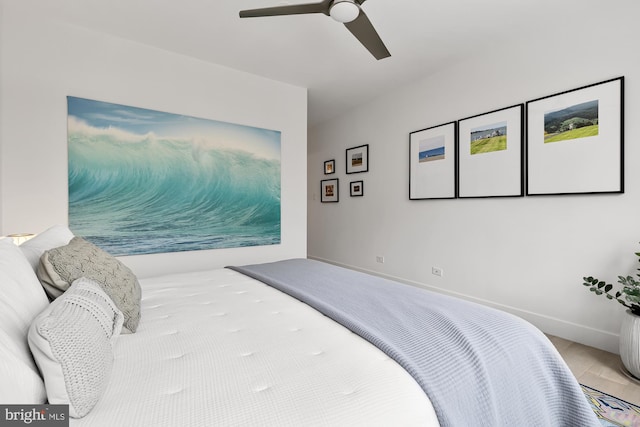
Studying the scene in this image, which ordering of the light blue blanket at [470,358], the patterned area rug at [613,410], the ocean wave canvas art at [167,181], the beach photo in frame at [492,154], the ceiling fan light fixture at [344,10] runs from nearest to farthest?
the light blue blanket at [470,358] → the patterned area rug at [613,410] → the ceiling fan light fixture at [344,10] → the ocean wave canvas art at [167,181] → the beach photo in frame at [492,154]

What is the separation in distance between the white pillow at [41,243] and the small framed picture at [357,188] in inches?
137

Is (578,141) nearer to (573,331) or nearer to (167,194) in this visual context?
(573,331)

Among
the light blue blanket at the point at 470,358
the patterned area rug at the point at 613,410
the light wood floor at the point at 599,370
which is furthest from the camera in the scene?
the light wood floor at the point at 599,370

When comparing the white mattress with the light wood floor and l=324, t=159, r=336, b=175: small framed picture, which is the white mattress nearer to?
the light wood floor

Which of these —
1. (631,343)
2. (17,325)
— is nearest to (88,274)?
(17,325)

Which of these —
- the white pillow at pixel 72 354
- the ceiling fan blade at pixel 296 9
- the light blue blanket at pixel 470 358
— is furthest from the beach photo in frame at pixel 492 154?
the white pillow at pixel 72 354

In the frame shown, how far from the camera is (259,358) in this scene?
93 cm

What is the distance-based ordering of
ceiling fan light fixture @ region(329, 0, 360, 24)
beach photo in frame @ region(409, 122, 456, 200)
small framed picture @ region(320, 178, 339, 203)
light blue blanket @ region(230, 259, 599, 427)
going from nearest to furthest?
1. light blue blanket @ region(230, 259, 599, 427)
2. ceiling fan light fixture @ region(329, 0, 360, 24)
3. beach photo in frame @ region(409, 122, 456, 200)
4. small framed picture @ region(320, 178, 339, 203)

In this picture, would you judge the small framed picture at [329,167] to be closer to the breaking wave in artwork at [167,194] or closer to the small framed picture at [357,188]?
the small framed picture at [357,188]

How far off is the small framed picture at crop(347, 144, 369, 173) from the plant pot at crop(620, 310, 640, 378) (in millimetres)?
3044

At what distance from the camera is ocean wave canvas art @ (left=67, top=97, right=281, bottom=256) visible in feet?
8.29

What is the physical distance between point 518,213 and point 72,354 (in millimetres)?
3136

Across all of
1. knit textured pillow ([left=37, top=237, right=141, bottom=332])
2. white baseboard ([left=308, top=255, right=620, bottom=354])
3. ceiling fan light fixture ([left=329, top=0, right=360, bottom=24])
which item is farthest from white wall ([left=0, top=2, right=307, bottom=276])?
white baseboard ([left=308, top=255, right=620, bottom=354])

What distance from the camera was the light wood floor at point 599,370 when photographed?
5.78ft
